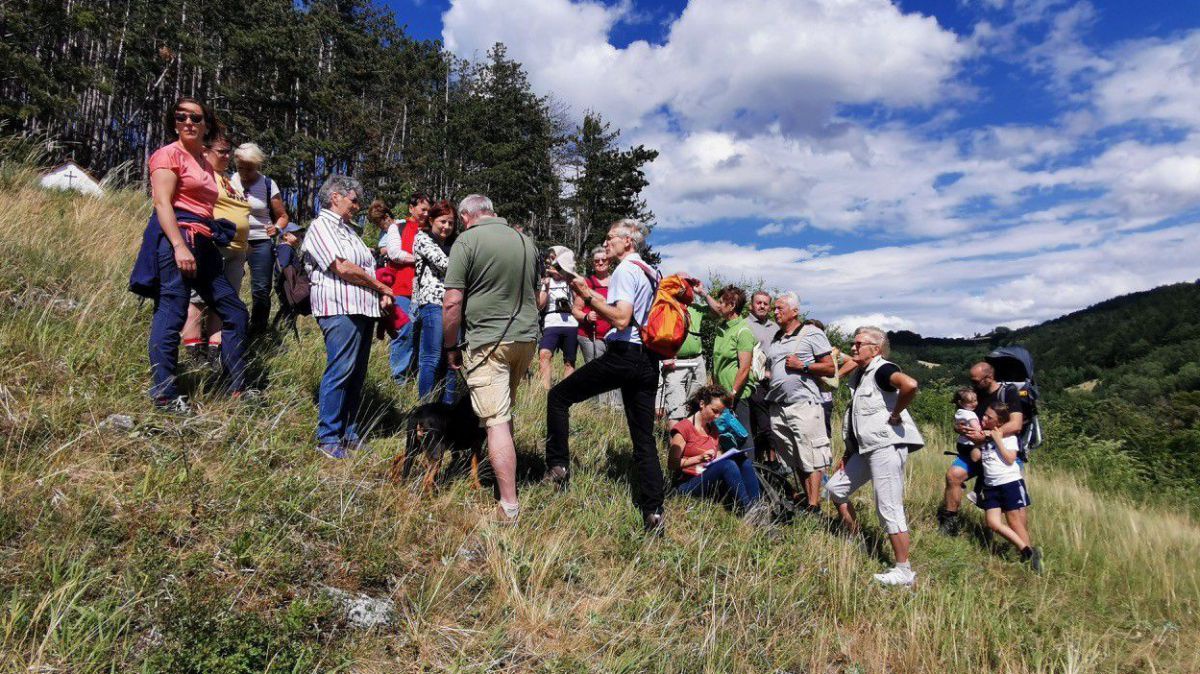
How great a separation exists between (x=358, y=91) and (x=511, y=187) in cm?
1184

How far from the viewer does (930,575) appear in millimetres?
4355

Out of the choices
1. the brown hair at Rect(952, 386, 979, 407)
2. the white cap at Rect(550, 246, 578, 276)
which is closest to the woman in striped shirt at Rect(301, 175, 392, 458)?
the white cap at Rect(550, 246, 578, 276)

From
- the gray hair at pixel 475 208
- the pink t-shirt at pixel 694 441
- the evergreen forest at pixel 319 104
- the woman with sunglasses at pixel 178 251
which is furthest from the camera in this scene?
the evergreen forest at pixel 319 104

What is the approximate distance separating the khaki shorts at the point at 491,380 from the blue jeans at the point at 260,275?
232 centimetres

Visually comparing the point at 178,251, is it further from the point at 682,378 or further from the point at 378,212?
the point at 682,378

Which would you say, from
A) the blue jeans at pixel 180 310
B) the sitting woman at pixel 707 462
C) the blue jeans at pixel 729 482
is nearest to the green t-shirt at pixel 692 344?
the sitting woman at pixel 707 462

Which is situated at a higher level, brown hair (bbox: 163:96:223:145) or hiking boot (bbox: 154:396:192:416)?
brown hair (bbox: 163:96:223:145)

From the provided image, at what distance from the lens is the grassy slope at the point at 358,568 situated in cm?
205

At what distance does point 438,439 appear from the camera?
341cm

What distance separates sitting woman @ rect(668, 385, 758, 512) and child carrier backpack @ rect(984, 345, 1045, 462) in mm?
2584

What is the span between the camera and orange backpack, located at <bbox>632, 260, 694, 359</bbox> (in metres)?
3.81

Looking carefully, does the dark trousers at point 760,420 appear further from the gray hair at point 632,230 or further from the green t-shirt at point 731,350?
the gray hair at point 632,230

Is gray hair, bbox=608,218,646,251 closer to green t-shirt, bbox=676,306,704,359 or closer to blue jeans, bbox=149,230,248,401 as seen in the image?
green t-shirt, bbox=676,306,704,359

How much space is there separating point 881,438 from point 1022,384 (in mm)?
2242
